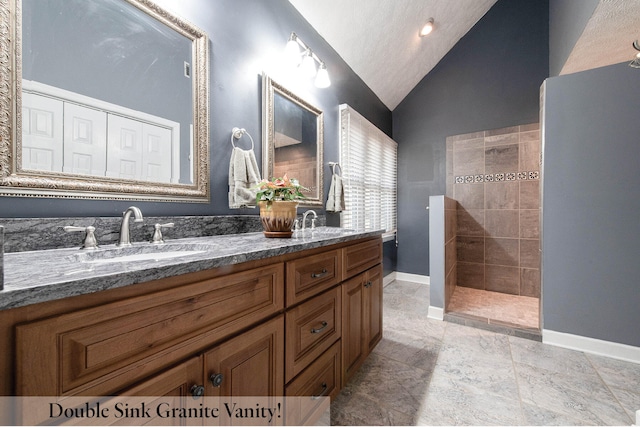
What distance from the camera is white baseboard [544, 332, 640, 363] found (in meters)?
1.73

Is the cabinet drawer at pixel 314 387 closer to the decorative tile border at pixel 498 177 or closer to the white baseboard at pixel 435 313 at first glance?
the white baseboard at pixel 435 313

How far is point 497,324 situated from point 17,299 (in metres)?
2.75

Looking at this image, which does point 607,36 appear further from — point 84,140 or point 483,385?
point 84,140

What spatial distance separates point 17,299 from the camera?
42 cm

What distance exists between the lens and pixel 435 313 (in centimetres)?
244

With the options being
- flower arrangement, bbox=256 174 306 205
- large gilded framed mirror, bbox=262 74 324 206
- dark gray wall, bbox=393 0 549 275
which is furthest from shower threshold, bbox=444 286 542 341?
flower arrangement, bbox=256 174 306 205

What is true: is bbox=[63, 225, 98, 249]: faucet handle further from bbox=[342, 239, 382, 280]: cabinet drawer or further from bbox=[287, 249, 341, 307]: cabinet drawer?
bbox=[342, 239, 382, 280]: cabinet drawer

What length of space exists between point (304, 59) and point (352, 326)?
6.07 feet

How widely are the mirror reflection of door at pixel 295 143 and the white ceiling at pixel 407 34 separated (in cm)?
80

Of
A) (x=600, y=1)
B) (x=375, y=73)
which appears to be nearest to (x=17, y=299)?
(x=600, y=1)

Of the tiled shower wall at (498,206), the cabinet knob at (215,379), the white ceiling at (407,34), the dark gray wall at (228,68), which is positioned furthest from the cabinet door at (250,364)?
the tiled shower wall at (498,206)

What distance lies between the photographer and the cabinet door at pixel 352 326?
1.38 m

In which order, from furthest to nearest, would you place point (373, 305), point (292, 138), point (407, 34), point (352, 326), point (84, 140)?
point (407, 34) → point (292, 138) → point (373, 305) → point (352, 326) → point (84, 140)

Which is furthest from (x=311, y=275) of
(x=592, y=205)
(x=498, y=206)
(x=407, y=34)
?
(x=498, y=206)
